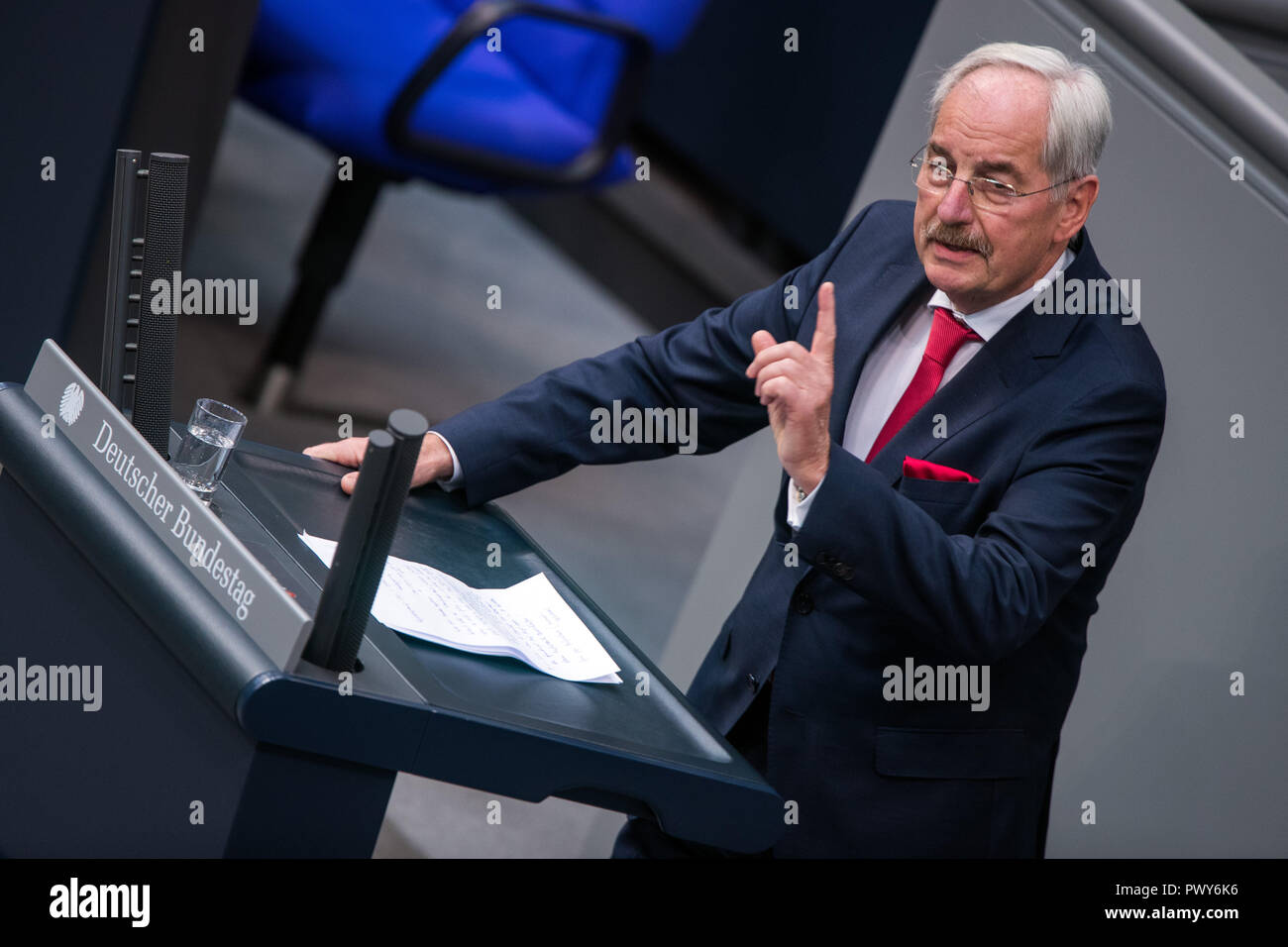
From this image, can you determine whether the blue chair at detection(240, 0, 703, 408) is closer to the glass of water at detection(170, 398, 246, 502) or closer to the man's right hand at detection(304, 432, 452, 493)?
the man's right hand at detection(304, 432, 452, 493)

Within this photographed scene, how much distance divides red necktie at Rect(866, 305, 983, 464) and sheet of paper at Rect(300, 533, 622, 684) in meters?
0.37

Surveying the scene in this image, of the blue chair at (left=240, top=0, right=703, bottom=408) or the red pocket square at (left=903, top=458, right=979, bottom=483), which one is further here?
the blue chair at (left=240, top=0, right=703, bottom=408)

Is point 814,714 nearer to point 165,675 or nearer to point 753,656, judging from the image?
point 753,656

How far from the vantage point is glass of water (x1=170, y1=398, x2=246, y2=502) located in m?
1.40

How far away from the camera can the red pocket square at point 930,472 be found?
1.52 metres

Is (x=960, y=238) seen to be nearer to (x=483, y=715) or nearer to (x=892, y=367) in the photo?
(x=892, y=367)

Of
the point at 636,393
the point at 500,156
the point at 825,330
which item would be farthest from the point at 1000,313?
the point at 500,156

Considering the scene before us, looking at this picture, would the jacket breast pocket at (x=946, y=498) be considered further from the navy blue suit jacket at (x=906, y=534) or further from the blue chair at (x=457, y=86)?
the blue chair at (x=457, y=86)

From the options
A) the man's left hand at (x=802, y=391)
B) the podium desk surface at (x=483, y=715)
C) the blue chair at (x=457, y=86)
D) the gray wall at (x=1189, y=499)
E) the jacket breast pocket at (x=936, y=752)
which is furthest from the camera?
the blue chair at (x=457, y=86)

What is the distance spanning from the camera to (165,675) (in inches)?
48.2

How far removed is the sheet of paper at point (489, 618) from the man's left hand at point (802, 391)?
25cm

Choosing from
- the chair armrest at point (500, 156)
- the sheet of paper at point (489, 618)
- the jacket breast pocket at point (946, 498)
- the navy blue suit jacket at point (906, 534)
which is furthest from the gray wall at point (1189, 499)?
the chair armrest at point (500, 156)

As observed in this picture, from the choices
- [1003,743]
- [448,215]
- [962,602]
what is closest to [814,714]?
[1003,743]

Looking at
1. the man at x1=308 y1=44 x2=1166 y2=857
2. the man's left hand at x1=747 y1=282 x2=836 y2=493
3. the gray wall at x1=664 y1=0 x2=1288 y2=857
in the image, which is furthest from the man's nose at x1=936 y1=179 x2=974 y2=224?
the gray wall at x1=664 y1=0 x2=1288 y2=857
